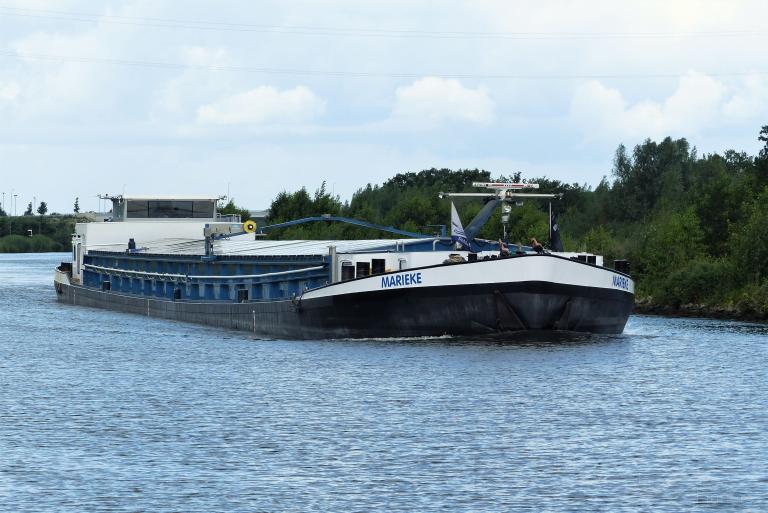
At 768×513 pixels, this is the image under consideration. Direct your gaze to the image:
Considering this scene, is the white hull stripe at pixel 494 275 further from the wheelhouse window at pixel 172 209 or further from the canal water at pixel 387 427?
the wheelhouse window at pixel 172 209

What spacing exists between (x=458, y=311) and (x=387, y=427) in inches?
555

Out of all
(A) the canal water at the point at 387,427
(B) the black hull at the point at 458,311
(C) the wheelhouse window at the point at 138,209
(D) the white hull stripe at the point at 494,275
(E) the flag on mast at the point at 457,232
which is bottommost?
(A) the canal water at the point at 387,427

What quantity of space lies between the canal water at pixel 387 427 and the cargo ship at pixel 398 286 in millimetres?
950

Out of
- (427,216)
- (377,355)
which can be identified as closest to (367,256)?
(377,355)

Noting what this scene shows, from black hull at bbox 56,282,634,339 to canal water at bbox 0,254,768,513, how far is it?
681 millimetres

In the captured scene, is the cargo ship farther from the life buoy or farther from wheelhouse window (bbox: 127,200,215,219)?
wheelhouse window (bbox: 127,200,215,219)

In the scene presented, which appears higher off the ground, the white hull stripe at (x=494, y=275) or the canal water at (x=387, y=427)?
the white hull stripe at (x=494, y=275)

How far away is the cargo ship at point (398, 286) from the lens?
4238 cm

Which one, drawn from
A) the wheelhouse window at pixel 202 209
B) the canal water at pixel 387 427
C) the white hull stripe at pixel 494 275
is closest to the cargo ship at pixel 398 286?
the white hull stripe at pixel 494 275

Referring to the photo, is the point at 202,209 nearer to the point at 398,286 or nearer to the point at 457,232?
the point at 457,232

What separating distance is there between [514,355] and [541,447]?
1358cm

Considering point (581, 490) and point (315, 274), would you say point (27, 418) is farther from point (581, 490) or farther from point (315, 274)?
point (315, 274)

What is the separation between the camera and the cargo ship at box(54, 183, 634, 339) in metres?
42.4

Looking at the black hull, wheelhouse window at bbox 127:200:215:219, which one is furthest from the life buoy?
the black hull
